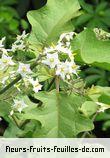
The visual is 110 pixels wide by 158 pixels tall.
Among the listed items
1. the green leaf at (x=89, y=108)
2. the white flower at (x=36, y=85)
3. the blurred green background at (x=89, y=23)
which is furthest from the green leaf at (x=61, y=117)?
the blurred green background at (x=89, y=23)

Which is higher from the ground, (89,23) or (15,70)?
(15,70)

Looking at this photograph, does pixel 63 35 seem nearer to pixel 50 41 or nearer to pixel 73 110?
pixel 50 41

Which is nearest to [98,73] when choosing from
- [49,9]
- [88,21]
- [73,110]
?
[88,21]

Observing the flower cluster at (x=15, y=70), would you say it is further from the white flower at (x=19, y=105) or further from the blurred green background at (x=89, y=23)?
the blurred green background at (x=89, y=23)

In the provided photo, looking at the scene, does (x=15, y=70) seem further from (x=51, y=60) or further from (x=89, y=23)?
(x=89, y=23)

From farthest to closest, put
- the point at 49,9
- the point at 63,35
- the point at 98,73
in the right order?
the point at 98,73
the point at 49,9
the point at 63,35

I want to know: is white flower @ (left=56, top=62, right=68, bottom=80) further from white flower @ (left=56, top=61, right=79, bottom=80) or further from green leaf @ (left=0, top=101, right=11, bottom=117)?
green leaf @ (left=0, top=101, right=11, bottom=117)

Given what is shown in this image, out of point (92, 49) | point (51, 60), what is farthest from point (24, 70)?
point (92, 49)
